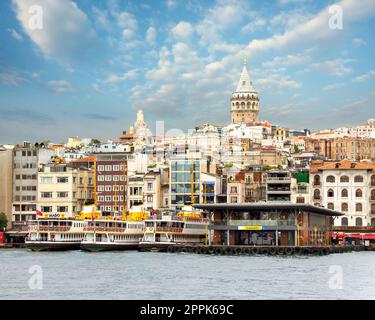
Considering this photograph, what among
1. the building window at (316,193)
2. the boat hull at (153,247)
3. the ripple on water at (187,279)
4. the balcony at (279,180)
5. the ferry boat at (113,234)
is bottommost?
the ripple on water at (187,279)

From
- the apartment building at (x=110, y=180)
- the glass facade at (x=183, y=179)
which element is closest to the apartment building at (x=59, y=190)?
the apartment building at (x=110, y=180)

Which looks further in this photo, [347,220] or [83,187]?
[83,187]

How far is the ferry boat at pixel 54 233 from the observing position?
103 m

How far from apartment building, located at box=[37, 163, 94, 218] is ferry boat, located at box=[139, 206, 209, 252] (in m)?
24.0

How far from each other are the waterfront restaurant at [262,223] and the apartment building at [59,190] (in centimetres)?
3260

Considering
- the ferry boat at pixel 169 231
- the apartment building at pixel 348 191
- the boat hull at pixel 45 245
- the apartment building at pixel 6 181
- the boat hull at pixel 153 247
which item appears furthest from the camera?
the apartment building at pixel 6 181

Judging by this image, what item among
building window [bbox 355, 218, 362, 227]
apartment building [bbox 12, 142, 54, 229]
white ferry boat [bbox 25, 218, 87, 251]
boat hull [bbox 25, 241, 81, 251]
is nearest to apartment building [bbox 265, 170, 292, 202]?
building window [bbox 355, 218, 362, 227]

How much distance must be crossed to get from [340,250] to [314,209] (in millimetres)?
6353

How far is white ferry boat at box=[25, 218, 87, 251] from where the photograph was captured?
10262cm

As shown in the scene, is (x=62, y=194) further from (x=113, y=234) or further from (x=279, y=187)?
(x=279, y=187)

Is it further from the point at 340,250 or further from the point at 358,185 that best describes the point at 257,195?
the point at 340,250

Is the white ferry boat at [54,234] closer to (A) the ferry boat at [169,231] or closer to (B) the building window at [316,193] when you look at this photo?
(A) the ferry boat at [169,231]
